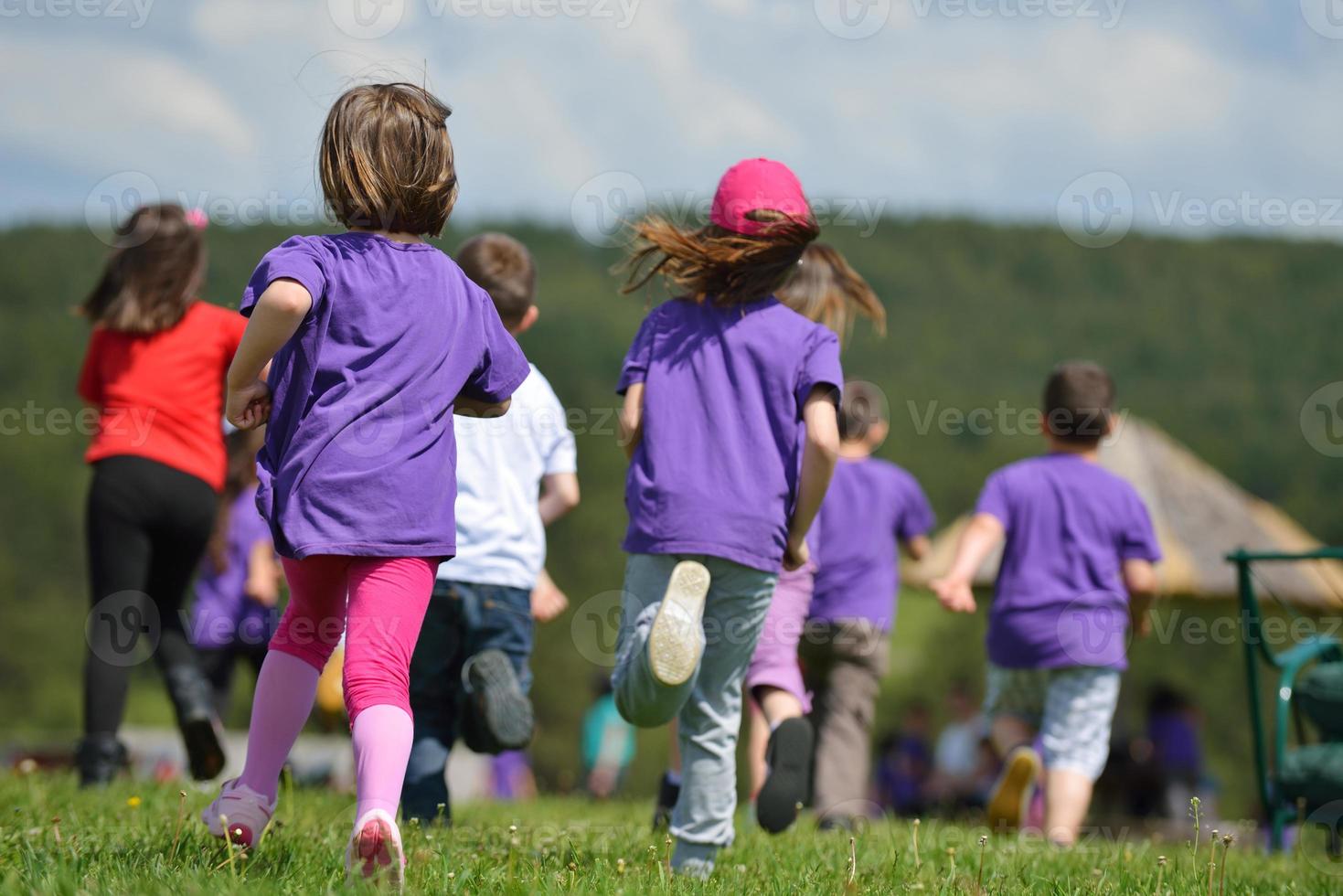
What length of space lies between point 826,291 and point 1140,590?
1.81m

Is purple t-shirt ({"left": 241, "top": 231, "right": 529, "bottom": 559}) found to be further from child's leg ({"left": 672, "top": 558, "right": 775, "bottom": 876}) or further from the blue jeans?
the blue jeans

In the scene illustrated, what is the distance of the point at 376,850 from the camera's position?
2.59 meters

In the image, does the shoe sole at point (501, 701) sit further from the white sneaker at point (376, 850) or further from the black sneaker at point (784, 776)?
the white sneaker at point (376, 850)

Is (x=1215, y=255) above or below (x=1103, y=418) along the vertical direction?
above

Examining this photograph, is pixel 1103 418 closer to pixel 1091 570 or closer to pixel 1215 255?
pixel 1091 570

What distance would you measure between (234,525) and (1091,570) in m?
4.57

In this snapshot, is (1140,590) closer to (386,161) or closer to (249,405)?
(386,161)

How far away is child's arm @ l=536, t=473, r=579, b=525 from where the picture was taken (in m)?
4.96

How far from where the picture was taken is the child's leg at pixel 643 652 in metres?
3.43

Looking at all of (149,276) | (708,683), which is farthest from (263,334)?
(149,276)

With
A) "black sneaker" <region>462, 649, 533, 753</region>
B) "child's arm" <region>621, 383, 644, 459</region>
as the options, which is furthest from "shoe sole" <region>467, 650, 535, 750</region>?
"child's arm" <region>621, 383, 644, 459</region>

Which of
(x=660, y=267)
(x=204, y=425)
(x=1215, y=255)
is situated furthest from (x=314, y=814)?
(x=1215, y=255)

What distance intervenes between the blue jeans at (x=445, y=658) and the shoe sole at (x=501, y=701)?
232 mm

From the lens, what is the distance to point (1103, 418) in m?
5.74
